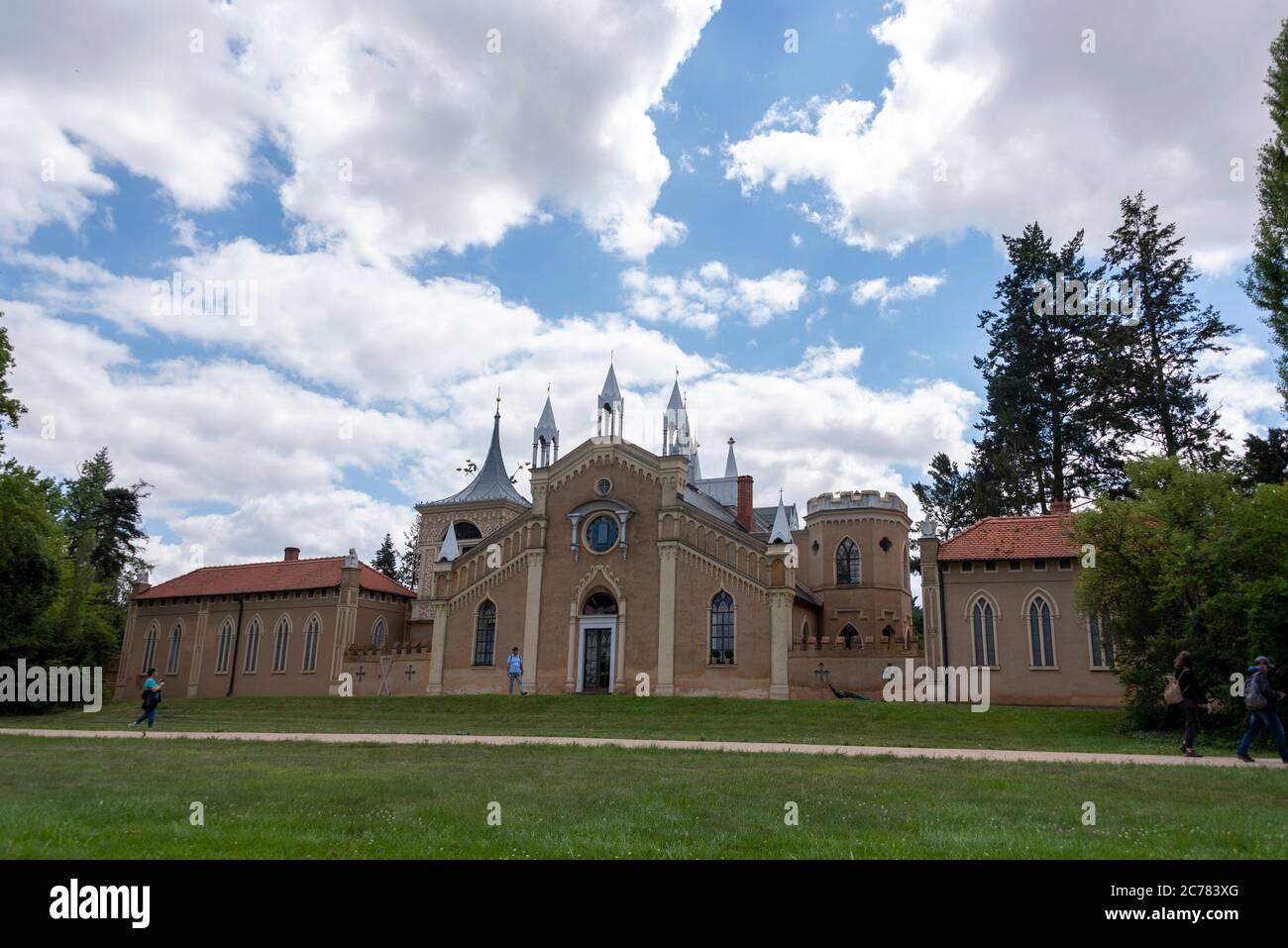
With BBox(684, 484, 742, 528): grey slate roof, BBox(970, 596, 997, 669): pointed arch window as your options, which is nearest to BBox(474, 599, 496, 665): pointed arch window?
BBox(684, 484, 742, 528): grey slate roof

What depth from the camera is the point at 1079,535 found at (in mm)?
23219

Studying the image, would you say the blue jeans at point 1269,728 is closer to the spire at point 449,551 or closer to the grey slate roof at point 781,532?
the grey slate roof at point 781,532

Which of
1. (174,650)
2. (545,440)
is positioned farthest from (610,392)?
(174,650)

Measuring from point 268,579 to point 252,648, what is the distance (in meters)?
3.55

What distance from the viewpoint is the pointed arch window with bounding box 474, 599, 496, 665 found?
130ft

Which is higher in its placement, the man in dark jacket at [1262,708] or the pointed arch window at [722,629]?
the pointed arch window at [722,629]

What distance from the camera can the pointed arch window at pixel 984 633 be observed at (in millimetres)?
32562

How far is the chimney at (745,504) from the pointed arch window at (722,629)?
857cm

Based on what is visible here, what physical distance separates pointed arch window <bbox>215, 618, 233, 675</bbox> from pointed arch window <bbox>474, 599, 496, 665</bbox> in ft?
48.2

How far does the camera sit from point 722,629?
1437 inches

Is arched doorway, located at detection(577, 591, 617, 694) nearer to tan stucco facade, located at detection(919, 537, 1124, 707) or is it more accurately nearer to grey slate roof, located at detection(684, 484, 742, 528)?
grey slate roof, located at detection(684, 484, 742, 528)

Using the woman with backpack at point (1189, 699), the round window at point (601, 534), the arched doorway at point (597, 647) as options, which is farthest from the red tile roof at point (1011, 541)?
the woman with backpack at point (1189, 699)

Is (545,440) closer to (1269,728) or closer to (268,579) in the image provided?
(268,579)
